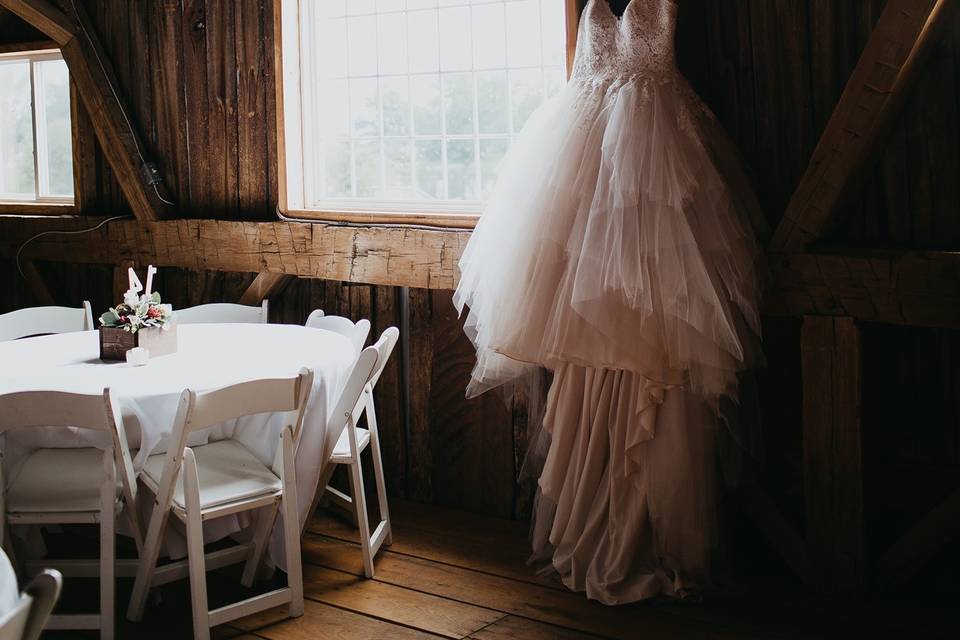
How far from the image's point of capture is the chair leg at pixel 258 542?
10.7 feet

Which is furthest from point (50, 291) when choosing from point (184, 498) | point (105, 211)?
point (184, 498)

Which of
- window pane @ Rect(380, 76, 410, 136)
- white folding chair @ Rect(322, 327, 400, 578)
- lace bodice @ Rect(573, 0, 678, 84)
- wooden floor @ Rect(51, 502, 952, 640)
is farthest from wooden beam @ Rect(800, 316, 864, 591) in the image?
window pane @ Rect(380, 76, 410, 136)

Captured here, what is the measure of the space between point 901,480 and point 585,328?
1.24 metres

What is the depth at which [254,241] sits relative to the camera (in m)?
4.59

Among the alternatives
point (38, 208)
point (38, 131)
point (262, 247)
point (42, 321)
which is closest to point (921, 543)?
point (262, 247)

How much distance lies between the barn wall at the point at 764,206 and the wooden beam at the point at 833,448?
167mm

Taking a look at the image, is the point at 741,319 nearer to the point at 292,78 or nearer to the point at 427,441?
the point at 427,441

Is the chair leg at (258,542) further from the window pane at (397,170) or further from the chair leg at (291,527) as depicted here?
the window pane at (397,170)

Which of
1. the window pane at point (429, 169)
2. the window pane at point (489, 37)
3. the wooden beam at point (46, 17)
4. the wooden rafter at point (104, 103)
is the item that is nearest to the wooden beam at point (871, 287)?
the window pane at point (489, 37)

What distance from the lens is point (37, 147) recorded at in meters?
5.68

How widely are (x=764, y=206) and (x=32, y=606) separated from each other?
8.98 feet

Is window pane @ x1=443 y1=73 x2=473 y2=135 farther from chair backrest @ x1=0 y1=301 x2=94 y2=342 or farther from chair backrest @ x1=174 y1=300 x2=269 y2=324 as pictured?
chair backrest @ x1=0 y1=301 x2=94 y2=342

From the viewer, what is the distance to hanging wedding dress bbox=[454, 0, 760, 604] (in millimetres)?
2941

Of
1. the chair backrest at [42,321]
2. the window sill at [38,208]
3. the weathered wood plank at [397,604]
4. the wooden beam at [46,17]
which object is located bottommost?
the weathered wood plank at [397,604]
